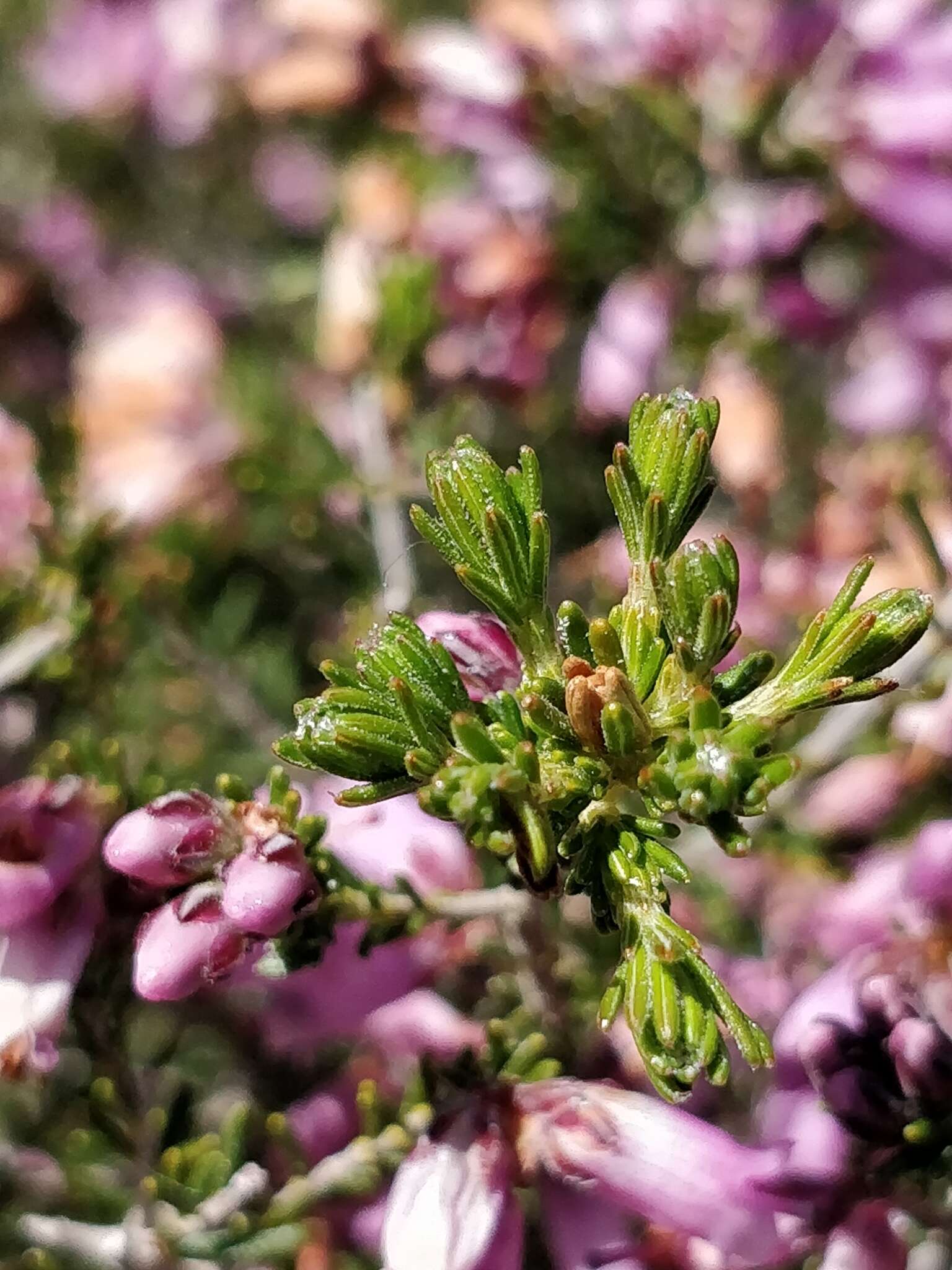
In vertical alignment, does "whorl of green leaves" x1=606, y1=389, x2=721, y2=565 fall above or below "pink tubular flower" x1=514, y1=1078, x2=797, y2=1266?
above

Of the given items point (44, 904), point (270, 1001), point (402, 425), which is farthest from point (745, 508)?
point (44, 904)

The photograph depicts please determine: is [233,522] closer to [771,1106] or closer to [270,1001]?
[270,1001]

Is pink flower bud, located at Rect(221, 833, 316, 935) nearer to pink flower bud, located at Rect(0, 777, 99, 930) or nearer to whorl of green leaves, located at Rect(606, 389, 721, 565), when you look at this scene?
pink flower bud, located at Rect(0, 777, 99, 930)

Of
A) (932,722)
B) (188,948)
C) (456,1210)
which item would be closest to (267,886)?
(188,948)

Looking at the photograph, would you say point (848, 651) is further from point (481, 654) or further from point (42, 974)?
point (42, 974)

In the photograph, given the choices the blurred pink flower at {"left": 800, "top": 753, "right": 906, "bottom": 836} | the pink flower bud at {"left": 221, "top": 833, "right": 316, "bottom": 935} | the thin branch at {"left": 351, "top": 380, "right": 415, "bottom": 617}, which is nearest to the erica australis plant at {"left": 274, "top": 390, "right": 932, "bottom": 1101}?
the pink flower bud at {"left": 221, "top": 833, "right": 316, "bottom": 935}
